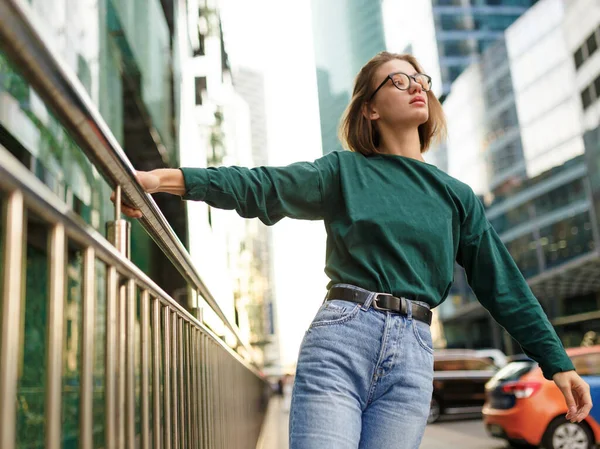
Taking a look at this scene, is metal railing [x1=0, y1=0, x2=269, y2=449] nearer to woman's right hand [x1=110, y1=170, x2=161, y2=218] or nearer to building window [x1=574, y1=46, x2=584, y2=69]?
woman's right hand [x1=110, y1=170, x2=161, y2=218]

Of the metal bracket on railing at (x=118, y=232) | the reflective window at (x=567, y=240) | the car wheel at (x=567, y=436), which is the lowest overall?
the car wheel at (x=567, y=436)

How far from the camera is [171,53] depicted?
16484 mm

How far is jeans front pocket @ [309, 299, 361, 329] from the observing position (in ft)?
6.57

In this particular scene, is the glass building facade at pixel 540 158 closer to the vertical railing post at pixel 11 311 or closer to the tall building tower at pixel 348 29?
the tall building tower at pixel 348 29

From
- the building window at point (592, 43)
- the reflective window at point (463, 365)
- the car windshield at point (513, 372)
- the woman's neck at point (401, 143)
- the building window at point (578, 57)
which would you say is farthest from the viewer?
the building window at point (578, 57)

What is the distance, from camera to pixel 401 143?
243 cm

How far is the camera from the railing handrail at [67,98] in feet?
3.45

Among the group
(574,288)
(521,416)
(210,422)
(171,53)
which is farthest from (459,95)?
(210,422)

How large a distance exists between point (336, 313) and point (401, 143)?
0.69m

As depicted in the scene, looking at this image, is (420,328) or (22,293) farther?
(420,328)

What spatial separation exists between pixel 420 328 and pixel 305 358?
1.13 ft

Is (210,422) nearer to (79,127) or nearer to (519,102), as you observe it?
(79,127)

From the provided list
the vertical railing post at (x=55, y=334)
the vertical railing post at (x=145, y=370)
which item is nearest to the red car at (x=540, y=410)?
the vertical railing post at (x=145, y=370)

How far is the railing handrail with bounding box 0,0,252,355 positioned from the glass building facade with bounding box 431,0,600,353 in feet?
118
